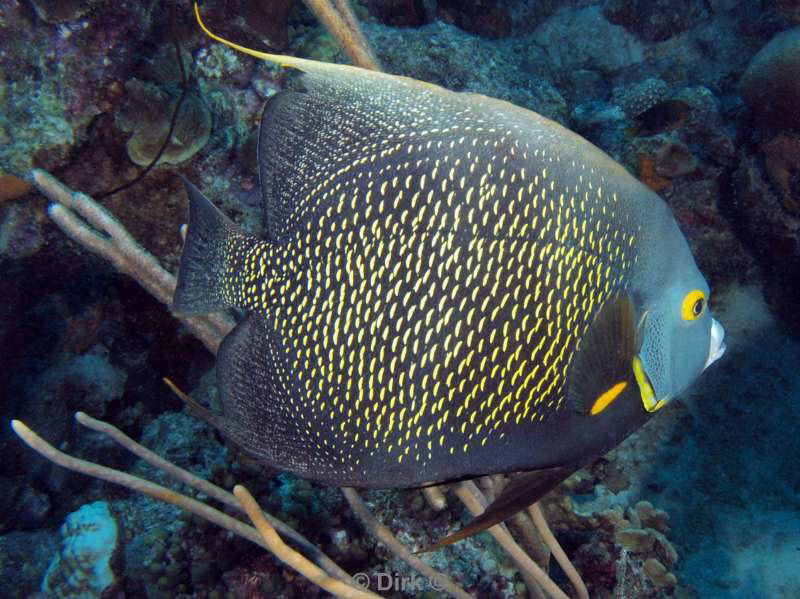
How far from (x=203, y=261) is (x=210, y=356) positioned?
10.1ft

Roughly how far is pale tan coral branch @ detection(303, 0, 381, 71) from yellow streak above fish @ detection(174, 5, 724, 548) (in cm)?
90

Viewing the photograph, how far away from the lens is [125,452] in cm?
421

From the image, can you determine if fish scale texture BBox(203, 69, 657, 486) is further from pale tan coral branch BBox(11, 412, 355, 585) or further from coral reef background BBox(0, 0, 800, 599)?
coral reef background BBox(0, 0, 800, 599)

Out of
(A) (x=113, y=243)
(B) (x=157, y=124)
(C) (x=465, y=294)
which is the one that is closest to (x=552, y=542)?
(C) (x=465, y=294)

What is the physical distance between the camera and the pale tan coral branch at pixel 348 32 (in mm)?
2274

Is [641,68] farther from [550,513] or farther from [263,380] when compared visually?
[263,380]

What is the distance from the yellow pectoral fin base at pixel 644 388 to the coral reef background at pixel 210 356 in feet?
5.87

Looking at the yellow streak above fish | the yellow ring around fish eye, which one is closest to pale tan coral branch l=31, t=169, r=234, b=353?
the yellow streak above fish

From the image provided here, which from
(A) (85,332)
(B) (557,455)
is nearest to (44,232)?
(A) (85,332)

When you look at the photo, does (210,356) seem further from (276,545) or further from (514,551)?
(276,545)

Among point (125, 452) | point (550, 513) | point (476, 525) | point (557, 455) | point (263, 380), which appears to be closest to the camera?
point (476, 525)

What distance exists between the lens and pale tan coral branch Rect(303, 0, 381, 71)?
227 cm

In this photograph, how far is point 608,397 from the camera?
4.73 ft

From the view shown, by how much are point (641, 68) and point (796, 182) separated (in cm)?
427
